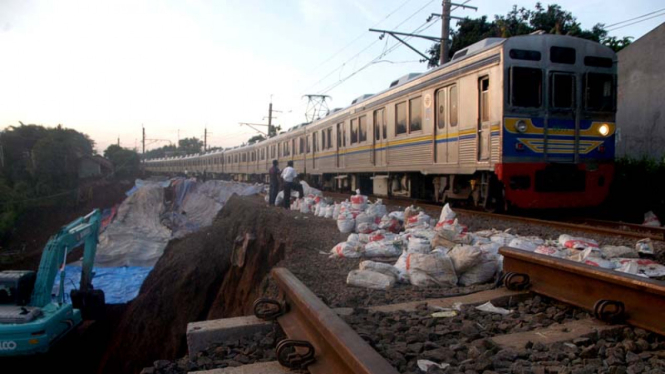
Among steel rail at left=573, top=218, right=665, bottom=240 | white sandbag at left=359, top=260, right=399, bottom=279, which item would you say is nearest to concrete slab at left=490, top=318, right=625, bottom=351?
white sandbag at left=359, top=260, right=399, bottom=279

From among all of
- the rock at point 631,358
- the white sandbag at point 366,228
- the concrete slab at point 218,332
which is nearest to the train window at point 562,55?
the white sandbag at point 366,228

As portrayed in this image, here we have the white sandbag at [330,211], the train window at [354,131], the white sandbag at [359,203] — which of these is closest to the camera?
the white sandbag at [359,203]

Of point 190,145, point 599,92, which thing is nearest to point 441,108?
point 599,92

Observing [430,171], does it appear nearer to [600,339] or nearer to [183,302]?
[183,302]

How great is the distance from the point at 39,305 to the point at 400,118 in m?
8.73

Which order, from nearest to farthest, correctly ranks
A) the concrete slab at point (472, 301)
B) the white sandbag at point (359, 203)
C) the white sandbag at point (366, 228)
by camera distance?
the concrete slab at point (472, 301) → the white sandbag at point (366, 228) → the white sandbag at point (359, 203)

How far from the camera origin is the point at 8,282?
800 centimetres

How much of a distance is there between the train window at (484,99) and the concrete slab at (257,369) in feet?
23.4

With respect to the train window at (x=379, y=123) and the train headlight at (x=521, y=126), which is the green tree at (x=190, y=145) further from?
the train headlight at (x=521, y=126)

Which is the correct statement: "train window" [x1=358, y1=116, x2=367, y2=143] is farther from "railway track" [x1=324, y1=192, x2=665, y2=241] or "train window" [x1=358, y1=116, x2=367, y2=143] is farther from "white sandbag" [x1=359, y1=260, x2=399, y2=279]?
"white sandbag" [x1=359, y1=260, x2=399, y2=279]

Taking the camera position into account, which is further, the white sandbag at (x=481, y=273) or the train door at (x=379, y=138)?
the train door at (x=379, y=138)

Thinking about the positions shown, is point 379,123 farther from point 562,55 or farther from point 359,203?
point 562,55

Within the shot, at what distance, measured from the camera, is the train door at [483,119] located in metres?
8.69

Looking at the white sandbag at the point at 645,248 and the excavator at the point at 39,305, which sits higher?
the white sandbag at the point at 645,248
